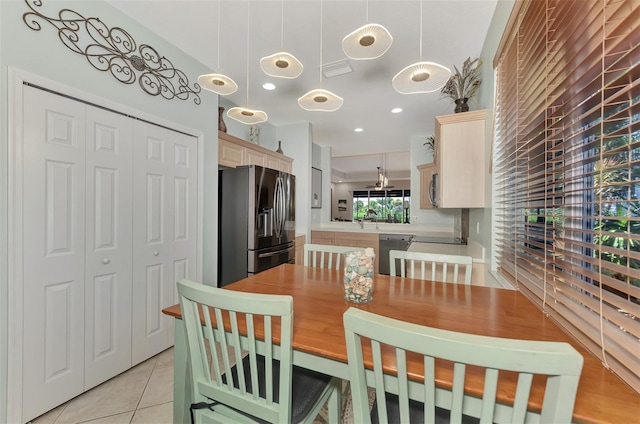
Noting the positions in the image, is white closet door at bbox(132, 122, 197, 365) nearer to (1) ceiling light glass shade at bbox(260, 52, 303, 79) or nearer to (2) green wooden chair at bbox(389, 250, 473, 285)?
(1) ceiling light glass shade at bbox(260, 52, 303, 79)

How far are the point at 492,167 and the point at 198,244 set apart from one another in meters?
2.64

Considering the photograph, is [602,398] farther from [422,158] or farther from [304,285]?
[422,158]

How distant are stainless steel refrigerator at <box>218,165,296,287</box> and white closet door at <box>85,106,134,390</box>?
1.12 metres

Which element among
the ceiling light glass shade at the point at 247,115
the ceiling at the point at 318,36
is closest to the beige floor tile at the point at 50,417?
the ceiling light glass shade at the point at 247,115

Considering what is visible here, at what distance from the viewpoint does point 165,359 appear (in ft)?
7.14

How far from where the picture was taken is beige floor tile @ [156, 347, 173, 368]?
2.11 meters

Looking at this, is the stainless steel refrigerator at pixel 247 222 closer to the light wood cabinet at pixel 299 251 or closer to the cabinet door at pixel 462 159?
the light wood cabinet at pixel 299 251

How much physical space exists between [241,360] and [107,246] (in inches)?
63.3

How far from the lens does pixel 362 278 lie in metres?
1.20

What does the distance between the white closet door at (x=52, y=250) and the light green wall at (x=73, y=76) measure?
8 cm

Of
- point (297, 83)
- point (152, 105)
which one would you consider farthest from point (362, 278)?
point (297, 83)

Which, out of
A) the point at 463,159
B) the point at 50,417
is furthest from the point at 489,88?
the point at 50,417

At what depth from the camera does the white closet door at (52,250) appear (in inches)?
59.3

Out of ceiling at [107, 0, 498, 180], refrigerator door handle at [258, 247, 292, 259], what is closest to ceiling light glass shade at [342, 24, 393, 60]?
ceiling at [107, 0, 498, 180]
